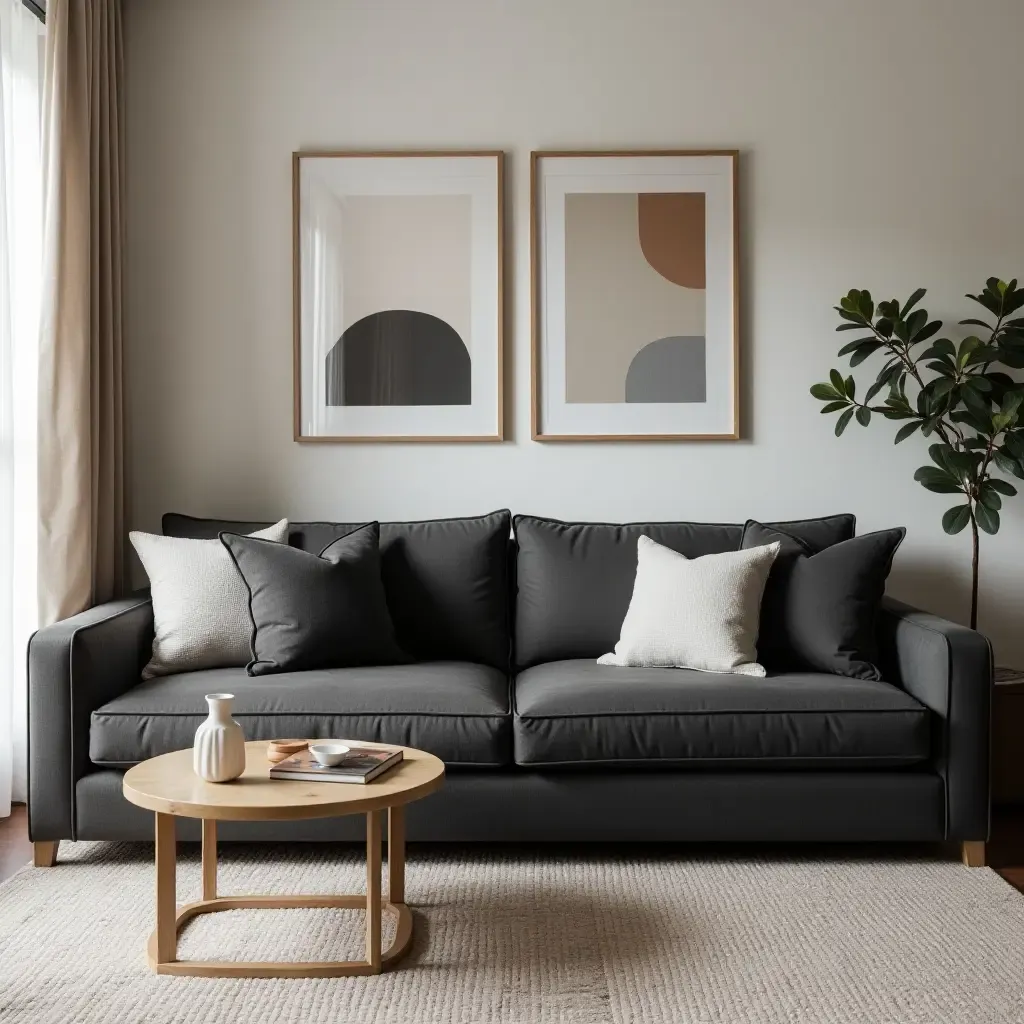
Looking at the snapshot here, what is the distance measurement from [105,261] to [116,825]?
1.87 meters

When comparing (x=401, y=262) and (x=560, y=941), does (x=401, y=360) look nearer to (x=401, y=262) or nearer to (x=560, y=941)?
(x=401, y=262)

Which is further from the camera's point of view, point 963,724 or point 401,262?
point 401,262

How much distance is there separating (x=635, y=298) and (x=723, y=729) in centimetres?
173

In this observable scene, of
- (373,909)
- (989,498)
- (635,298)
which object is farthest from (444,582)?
(989,498)

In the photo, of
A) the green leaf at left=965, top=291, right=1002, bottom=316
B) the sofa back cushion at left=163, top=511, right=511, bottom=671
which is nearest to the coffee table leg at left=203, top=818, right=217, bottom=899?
the sofa back cushion at left=163, top=511, right=511, bottom=671

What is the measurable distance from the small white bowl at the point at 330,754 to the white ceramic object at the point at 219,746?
154 mm

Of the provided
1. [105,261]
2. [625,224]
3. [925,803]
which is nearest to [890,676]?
[925,803]

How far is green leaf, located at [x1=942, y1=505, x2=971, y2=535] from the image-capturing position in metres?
3.51

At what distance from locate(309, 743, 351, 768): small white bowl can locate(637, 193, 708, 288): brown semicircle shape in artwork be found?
2.29 m

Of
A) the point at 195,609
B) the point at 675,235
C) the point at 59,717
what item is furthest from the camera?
the point at 675,235

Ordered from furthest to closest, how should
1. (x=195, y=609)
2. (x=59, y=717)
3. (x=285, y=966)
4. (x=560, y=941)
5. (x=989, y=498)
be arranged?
(x=989, y=498) → (x=195, y=609) → (x=59, y=717) → (x=560, y=941) → (x=285, y=966)

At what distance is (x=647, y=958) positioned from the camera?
2262mm

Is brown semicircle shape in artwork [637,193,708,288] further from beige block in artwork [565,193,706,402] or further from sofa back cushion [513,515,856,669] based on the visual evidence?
sofa back cushion [513,515,856,669]

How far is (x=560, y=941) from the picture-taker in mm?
2352
